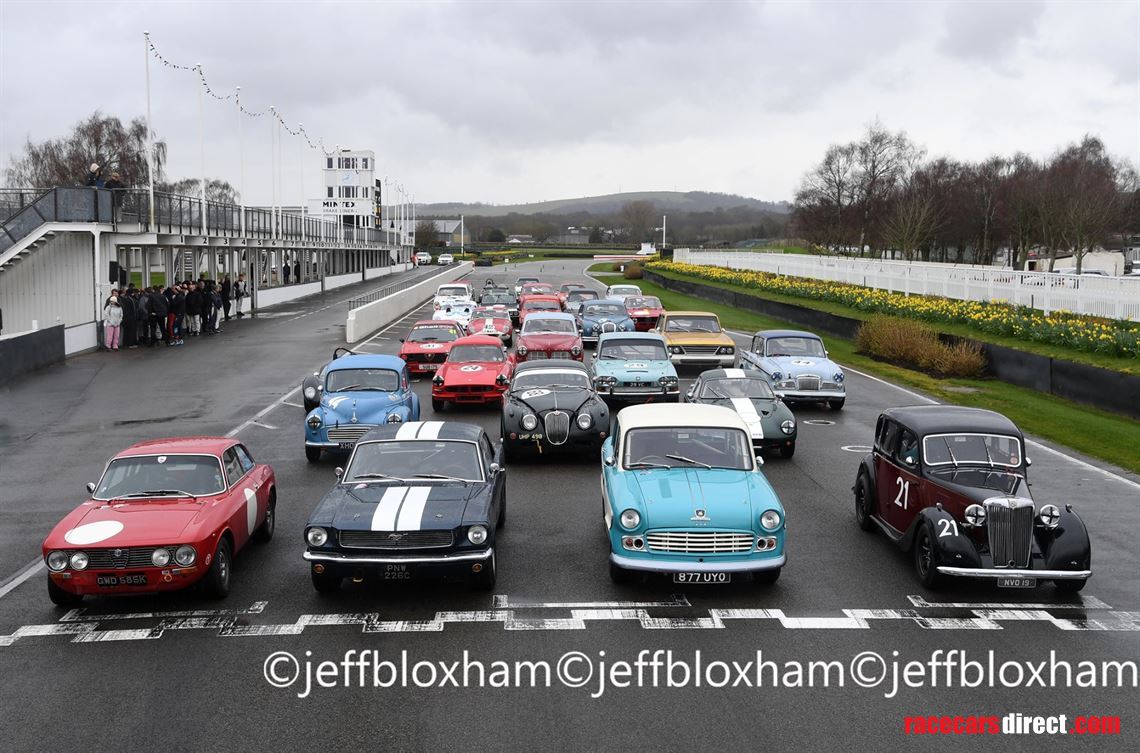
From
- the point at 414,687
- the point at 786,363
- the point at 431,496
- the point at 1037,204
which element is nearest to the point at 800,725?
the point at 414,687

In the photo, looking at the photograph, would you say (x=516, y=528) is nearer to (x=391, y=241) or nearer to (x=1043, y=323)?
(x=1043, y=323)

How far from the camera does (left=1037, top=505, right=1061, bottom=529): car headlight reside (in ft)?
32.4

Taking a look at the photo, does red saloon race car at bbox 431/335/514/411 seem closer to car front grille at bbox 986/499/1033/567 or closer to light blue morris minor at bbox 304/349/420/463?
light blue morris minor at bbox 304/349/420/463

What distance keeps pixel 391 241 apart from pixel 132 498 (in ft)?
344

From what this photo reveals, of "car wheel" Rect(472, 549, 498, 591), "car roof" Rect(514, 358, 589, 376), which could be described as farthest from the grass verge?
"car wheel" Rect(472, 549, 498, 591)

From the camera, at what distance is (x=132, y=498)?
10320 mm

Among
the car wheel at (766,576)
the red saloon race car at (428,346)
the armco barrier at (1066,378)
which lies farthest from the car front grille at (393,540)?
the red saloon race car at (428,346)

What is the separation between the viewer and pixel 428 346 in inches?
1072

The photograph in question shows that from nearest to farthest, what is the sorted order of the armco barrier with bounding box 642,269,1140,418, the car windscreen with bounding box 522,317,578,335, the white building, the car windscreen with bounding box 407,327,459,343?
the armco barrier with bounding box 642,269,1140,418, the car windscreen with bounding box 522,317,578,335, the car windscreen with bounding box 407,327,459,343, the white building

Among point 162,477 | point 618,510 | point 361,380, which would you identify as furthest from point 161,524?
point 361,380

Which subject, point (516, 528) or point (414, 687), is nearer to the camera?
point (414, 687)

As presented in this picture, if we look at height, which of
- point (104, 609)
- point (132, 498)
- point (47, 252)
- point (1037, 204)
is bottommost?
point (104, 609)

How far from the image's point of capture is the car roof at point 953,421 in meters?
11.1

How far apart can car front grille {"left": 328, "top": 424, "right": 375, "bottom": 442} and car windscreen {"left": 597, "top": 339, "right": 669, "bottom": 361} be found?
7558mm
